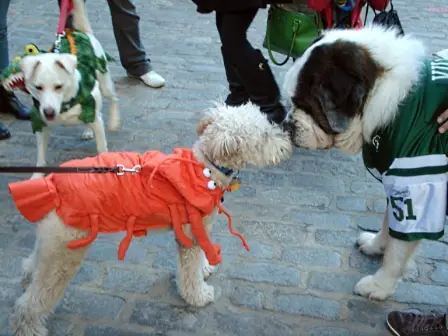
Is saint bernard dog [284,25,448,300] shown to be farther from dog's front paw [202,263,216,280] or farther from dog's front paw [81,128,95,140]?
dog's front paw [81,128,95,140]

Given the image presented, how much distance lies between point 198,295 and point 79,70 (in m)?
2.41

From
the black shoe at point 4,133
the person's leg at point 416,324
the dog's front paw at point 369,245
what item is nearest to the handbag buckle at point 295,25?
the dog's front paw at point 369,245

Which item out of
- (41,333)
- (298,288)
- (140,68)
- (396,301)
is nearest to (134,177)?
(41,333)

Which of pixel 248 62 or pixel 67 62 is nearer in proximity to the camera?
pixel 67 62

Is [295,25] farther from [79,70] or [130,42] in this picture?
[130,42]

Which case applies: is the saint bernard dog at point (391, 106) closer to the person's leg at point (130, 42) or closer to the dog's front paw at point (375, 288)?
the dog's front paw at point (375, 288)

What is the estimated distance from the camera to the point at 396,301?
11.3 ft

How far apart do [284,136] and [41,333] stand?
1.86 m

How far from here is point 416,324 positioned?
126 inches

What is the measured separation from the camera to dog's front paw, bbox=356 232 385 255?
3.78 metres

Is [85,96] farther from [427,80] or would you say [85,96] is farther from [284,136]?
[427,80]

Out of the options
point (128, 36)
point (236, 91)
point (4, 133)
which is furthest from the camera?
point (128, 36)

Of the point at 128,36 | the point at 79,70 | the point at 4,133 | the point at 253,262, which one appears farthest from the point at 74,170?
the point at 128,36

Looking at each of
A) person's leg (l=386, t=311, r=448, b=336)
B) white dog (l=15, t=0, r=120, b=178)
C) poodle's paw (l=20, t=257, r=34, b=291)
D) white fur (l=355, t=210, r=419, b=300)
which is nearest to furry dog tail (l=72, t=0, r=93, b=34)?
white dog (l=15, t=0, r=120, b=178)
